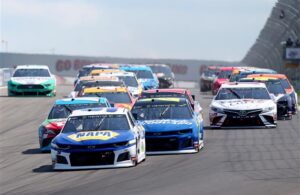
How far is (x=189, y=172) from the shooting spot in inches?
646

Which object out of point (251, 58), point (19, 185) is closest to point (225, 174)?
point (19, 185)

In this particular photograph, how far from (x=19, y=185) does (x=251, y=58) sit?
65.6 meters

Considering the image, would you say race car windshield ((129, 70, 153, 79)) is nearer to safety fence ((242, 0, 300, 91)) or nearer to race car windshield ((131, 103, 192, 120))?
safety fence ((242, 0, 300, 91))

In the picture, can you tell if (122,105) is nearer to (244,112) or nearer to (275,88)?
(244,112)

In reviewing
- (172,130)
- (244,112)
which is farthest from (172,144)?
(244,112)

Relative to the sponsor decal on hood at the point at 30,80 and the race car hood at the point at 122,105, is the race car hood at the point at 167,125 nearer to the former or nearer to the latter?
the race car hood at the point at 122,105

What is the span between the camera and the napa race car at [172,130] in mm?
19688

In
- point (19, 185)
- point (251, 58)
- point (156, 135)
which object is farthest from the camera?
point (251, 58)

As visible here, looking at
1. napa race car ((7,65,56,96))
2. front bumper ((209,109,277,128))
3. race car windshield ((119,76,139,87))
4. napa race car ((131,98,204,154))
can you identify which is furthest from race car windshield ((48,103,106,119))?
napa race car ((7,65,56,96))

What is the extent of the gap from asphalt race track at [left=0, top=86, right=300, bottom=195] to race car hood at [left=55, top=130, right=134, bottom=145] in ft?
1.82

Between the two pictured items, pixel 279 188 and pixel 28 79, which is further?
pixel 28 79

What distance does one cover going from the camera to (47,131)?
820 inches

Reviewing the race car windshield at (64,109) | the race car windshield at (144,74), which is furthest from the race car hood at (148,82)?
the race car windshield at (64,109)

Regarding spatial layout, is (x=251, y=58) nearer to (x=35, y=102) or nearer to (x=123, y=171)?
→ (x=35, y=102)
